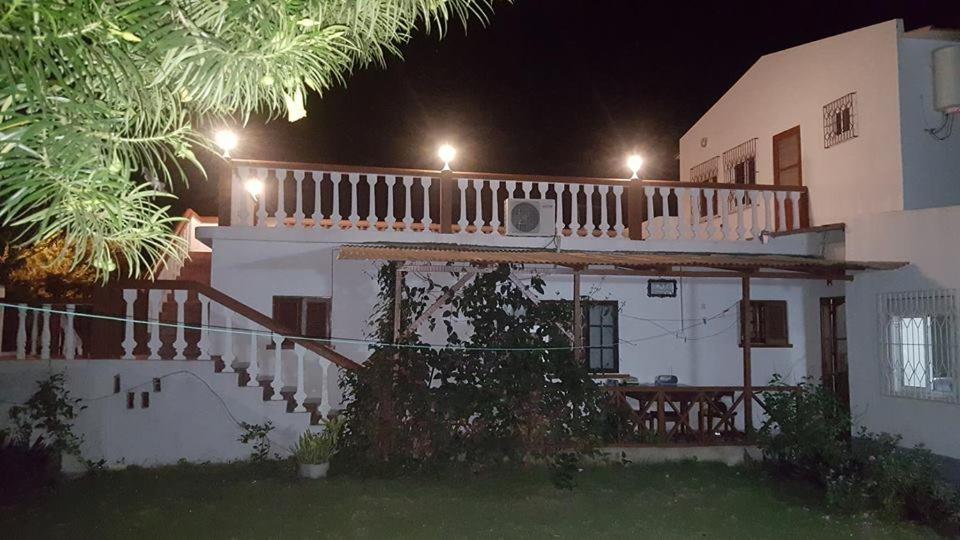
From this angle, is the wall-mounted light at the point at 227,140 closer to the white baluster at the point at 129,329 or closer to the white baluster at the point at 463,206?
the white baluster at the point at 129,329

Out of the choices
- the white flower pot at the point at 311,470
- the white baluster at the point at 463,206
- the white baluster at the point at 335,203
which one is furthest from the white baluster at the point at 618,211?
the white flower pot at the point at 311,470

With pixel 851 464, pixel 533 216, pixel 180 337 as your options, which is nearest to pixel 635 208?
pixel 533 216

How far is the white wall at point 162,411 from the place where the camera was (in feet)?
26.5

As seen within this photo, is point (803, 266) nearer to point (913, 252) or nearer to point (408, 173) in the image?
point (913, 252)

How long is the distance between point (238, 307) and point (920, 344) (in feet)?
26.3

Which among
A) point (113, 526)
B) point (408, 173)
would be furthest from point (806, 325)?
point (113, 526)

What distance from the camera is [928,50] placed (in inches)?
402

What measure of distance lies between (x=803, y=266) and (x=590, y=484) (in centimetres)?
378

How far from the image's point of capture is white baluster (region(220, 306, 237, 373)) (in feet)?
27.6

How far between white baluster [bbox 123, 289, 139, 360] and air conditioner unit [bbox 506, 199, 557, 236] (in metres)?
4.74

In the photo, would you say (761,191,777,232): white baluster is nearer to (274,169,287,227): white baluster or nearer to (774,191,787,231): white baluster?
(774,191,787,231): white baluster

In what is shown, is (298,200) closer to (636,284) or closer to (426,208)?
(426,208)

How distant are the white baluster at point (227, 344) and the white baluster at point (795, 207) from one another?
8298 mm

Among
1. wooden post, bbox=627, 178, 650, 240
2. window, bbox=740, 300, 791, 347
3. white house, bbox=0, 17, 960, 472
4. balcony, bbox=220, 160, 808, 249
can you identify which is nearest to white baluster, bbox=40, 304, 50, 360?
white house, bbox=0, 17, 960, 472
